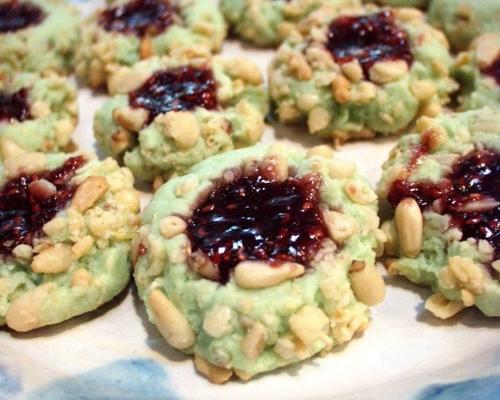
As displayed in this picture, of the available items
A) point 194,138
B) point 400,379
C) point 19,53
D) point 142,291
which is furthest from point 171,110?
point 400,379

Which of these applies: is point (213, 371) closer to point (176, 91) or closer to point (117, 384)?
point (117, 384)

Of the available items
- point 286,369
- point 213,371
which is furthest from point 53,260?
point 286,369

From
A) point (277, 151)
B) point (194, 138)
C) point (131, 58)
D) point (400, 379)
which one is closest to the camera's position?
point (400, 379)

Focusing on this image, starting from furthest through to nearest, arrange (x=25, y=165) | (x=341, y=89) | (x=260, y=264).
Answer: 1. (x=341, y=89)
2. (x=25, y=165)
3. (x=260, y=264)

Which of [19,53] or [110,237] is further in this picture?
[19,53]

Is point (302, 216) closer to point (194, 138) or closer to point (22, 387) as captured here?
point (194, 138)

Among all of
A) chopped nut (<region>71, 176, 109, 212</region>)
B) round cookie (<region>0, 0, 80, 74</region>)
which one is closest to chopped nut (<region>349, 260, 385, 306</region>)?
chopped nut (<region>71, 176, 109, 212</region>)
